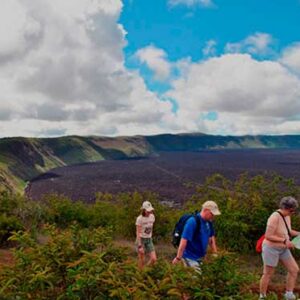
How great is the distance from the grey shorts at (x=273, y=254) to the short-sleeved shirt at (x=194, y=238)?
1268mm

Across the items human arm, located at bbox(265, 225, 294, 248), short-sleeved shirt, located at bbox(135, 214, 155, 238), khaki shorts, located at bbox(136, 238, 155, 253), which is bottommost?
khaki shorts, located at bbox(136, 238, 155, 253)

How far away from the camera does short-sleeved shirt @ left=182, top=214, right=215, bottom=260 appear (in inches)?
Answer: 288

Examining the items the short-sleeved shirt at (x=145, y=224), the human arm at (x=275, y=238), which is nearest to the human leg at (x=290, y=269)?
the human arm at (x=275, y=238)

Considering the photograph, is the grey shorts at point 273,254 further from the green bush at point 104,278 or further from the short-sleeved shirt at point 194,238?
the green bush at point 104,278

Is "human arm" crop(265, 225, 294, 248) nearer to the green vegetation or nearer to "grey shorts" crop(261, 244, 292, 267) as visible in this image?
"grey shorts" crop(261, 244, 292, 267)

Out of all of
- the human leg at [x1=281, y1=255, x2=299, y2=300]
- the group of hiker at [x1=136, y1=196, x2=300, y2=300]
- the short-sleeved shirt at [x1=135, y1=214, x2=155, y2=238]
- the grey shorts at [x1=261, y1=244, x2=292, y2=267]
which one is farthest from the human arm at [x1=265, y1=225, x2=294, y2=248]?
the short-sleeved shirt at [x1=135, y1=214, x2=155, y2=238]

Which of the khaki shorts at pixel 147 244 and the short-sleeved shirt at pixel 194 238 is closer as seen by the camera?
the short-sleeved shirt at pixel 194 238

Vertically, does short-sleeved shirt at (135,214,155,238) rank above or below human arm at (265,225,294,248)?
below

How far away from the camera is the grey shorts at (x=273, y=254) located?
7.85 m

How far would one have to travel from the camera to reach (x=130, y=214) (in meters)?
21.8

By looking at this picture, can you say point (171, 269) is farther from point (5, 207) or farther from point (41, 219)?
point (41, 219)

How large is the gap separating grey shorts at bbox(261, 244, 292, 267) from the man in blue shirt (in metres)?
1.23

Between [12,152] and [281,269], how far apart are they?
188763mm

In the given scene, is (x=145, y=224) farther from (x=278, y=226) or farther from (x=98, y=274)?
(x=98, y=274)
